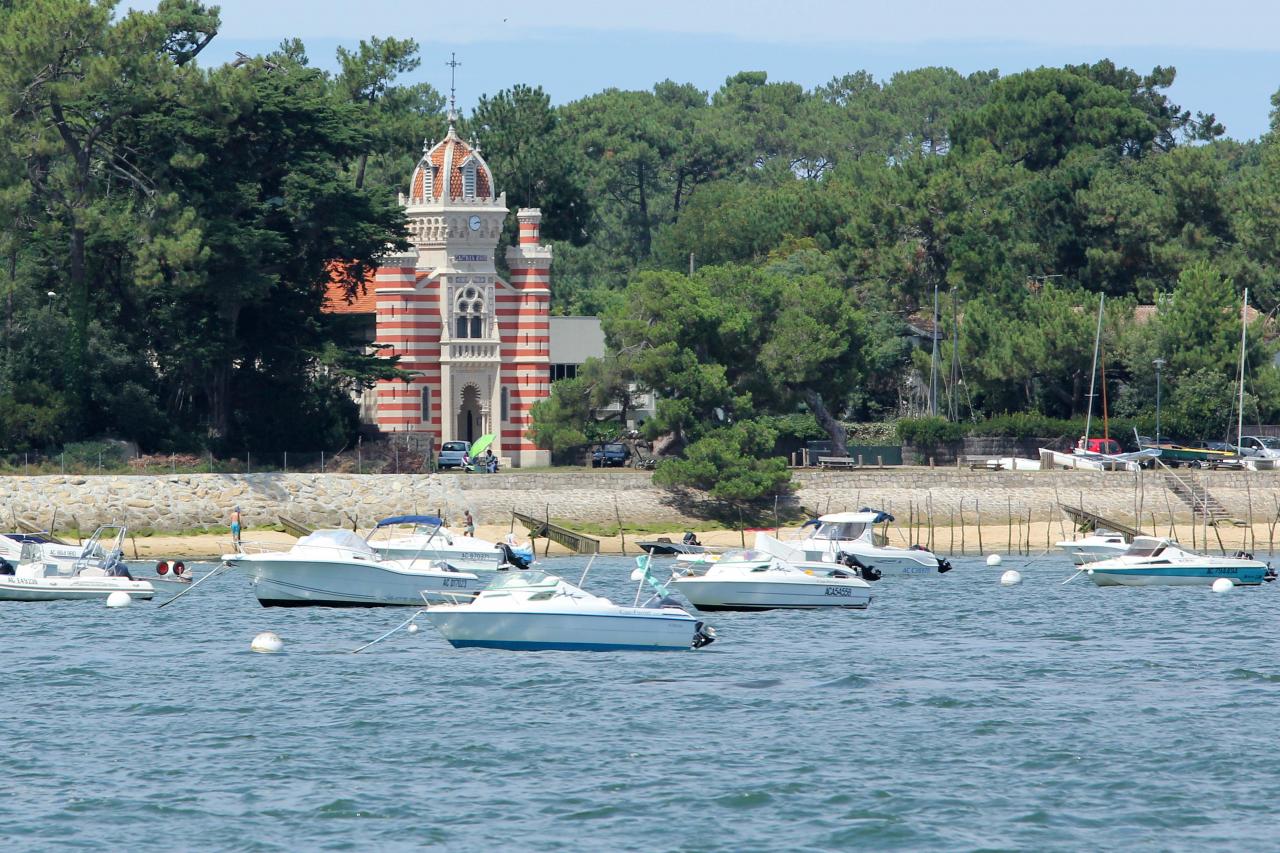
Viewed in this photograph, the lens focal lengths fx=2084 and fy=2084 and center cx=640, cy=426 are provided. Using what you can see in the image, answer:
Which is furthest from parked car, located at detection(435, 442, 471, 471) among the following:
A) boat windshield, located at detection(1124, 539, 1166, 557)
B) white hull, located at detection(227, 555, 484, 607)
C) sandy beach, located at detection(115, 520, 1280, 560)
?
boat windshield, located at detection(1124, 539, 1166, 557)

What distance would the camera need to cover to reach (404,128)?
362 ft

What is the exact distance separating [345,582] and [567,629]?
1234cm

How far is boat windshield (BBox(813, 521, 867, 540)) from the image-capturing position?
6812 centimetres

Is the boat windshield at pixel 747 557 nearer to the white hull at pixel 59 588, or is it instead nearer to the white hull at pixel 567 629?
the white hull at pixel 567 629

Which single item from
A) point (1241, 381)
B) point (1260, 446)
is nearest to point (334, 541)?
point (1241, 381)

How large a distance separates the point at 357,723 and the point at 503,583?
849 centimetres

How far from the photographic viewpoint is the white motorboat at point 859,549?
213ft

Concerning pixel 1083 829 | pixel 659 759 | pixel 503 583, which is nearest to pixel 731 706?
pixel 659 759

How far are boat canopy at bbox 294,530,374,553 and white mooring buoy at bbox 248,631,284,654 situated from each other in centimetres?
706

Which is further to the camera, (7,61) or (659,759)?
(7,61)

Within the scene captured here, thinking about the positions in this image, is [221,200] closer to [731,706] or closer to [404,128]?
[404,128]

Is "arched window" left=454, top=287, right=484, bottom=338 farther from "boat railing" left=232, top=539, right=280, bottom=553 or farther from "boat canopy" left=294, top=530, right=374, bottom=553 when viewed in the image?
"boat canopy" left=294, top=530, right=374, bottom=553

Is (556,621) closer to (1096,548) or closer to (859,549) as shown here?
(859,549)

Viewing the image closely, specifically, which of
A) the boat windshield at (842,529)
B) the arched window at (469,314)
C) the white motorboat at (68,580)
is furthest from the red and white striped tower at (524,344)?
the white motorboat at (68,580)
